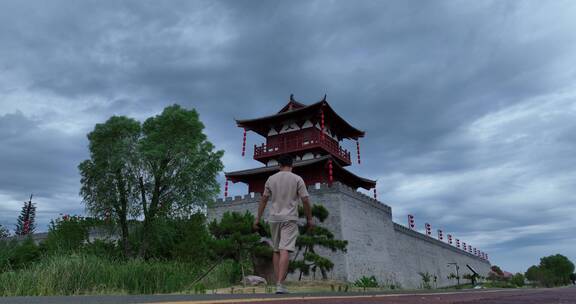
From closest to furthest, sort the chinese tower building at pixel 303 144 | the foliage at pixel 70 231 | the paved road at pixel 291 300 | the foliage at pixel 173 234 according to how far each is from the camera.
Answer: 1. the paved road at pixel 291 300
2. the foliage at pixel 173 234
3. the foliage at pixel 70 231
4. the chinese tower building at pixel 303 144

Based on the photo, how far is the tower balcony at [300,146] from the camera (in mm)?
22031

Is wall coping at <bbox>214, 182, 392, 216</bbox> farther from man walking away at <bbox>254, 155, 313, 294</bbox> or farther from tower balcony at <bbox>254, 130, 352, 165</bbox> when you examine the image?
man walking away at <bbox>254, 155, 313, 294</bbox>

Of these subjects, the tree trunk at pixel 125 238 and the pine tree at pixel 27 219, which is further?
the pine tree at pixel 27 219

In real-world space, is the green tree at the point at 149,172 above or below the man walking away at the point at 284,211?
above

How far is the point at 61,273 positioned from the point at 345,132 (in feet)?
68.4

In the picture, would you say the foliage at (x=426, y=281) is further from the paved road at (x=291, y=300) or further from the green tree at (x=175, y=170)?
the paved road at (x=291, y=300)

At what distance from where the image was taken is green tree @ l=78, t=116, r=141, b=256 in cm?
1864

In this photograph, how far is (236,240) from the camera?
11578mm

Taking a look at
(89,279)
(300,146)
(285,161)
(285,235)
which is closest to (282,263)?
(285,235)

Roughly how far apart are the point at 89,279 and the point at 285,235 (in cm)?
397

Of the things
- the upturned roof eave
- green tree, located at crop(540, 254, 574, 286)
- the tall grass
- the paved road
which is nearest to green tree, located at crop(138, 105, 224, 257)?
the upturned roof eave

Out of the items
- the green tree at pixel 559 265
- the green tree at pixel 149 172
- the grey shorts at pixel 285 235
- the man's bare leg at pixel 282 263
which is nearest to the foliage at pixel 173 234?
the green tree at pixel 149 172

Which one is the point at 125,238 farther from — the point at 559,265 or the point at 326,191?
the point at 559,265

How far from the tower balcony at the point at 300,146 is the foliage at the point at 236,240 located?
1043 cm
